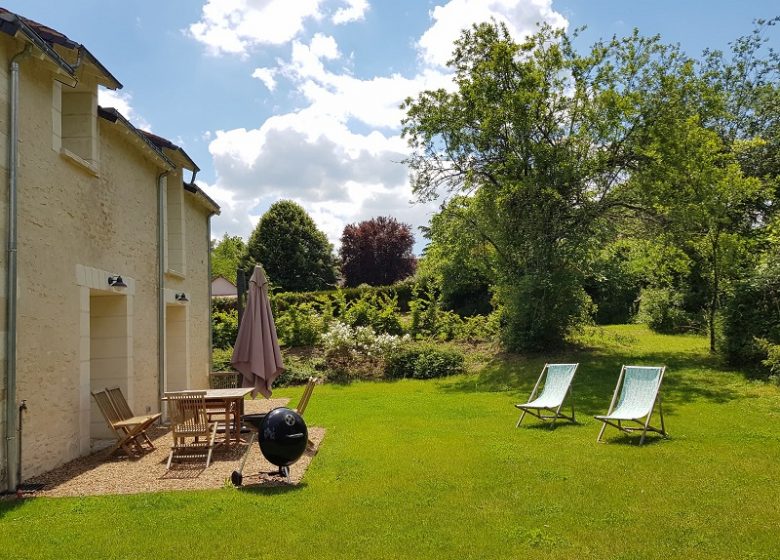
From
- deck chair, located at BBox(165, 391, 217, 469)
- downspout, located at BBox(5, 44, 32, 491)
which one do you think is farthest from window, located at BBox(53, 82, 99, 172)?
deck chair, located at BBox(165, 391, 217, 469)

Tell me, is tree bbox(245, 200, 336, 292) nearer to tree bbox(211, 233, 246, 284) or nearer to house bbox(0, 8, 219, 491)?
tree bbox(211, 233, 246, 284)

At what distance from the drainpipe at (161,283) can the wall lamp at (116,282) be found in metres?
2.00

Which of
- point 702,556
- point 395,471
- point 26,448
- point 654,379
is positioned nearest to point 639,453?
point 654,379

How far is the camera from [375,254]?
169ft

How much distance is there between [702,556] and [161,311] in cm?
1021

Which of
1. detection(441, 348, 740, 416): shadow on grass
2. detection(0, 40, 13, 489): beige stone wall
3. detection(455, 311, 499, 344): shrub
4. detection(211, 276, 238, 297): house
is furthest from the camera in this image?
detection(211, 276, 238, 297): house

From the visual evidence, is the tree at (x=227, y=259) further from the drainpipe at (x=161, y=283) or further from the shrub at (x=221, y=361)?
the drainpipe at (x=161, y=283)

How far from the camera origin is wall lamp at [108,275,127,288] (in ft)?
32.3

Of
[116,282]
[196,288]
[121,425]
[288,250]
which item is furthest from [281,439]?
[288,250]

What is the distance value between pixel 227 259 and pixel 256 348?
42887 millimetres

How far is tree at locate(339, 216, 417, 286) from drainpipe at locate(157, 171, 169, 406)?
127 feet

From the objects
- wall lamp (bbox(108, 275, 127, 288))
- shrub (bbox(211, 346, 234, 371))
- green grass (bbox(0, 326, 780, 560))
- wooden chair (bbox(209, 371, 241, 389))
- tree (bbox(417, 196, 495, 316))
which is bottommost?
green grass (bbox(0, 326, 780, 560))

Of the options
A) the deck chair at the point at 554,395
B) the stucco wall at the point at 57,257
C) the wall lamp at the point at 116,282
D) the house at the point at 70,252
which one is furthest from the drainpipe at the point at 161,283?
the deck chair at the point at 554,395

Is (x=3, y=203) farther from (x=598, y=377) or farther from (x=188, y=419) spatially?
(x=598, y=377)
